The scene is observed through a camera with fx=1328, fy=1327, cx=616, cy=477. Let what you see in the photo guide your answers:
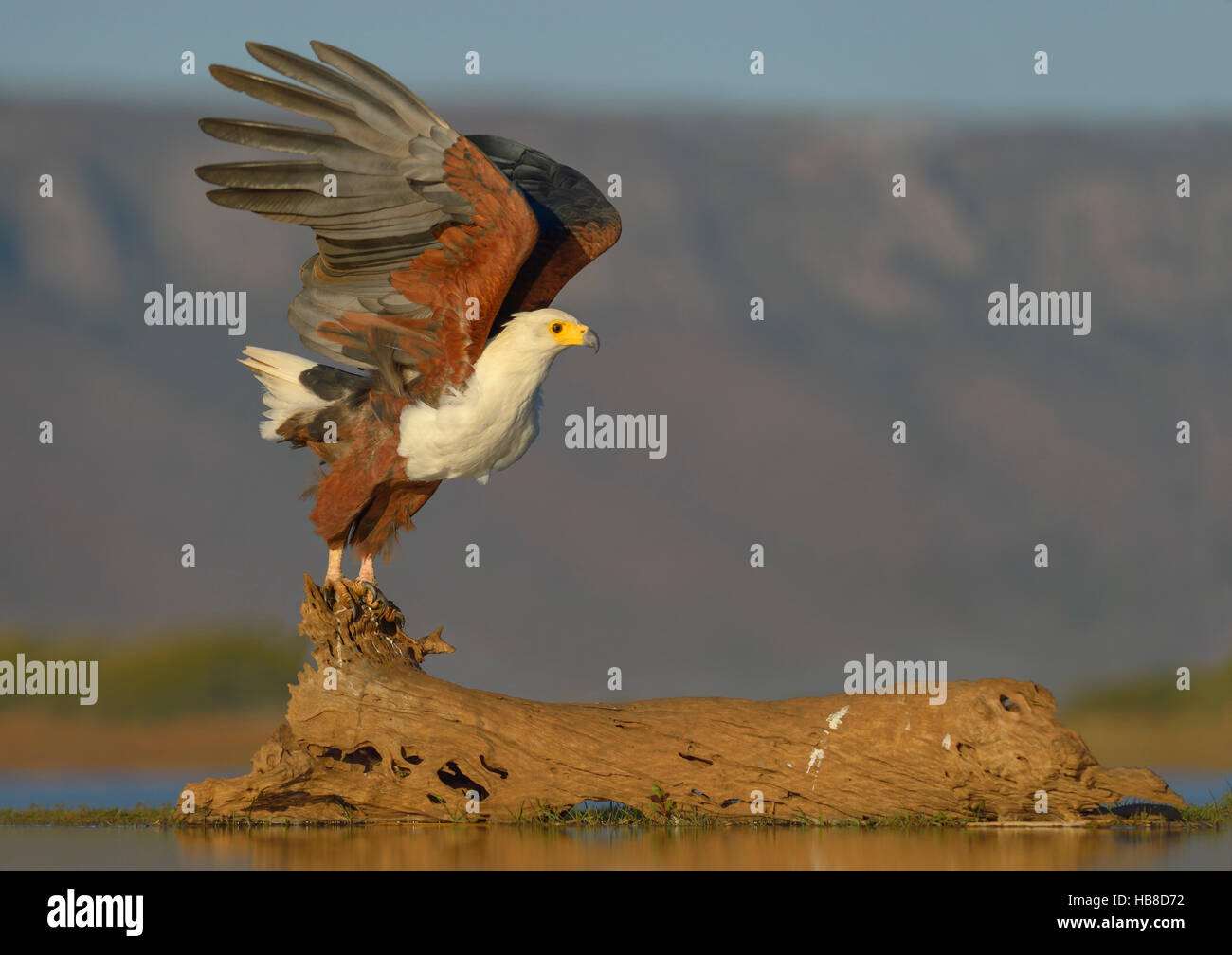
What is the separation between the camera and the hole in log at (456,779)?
7.74 meters

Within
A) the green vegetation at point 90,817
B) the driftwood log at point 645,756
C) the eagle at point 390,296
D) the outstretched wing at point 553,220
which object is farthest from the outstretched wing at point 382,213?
the green vegetation at point 90,817

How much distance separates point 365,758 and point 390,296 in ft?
9.04

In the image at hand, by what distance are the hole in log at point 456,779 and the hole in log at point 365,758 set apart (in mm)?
395

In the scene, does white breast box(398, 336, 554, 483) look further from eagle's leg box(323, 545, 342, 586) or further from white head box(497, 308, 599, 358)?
eagle's leg box(323, 545, 342, 586)

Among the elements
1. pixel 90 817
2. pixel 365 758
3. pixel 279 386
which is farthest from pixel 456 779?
pixel 279 386

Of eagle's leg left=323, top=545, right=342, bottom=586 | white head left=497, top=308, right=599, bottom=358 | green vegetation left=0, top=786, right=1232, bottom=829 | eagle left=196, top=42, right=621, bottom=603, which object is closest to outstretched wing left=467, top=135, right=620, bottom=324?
eagle left=196, top=42, right=621, bottom=603

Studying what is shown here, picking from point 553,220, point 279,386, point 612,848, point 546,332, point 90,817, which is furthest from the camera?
point 553,220

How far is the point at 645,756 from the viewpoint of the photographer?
7668mm

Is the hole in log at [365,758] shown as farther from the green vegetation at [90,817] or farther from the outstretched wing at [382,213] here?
the outstretched wing at [382,213]

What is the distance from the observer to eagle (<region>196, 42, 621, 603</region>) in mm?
7312

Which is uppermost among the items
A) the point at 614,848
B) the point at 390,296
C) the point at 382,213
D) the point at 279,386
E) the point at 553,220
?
the point at 553,220

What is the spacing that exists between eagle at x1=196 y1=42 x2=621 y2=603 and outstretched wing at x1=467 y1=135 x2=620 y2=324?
20 millimetres

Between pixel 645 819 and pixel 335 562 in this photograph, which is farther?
pixel 335 562

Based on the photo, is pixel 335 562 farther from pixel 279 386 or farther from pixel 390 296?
pixel 390 296
